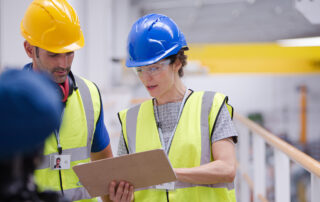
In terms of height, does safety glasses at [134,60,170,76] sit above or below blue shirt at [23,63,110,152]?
above

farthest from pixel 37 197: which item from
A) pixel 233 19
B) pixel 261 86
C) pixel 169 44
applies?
pixel 233 19

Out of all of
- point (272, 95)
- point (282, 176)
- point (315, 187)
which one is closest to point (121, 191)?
point (315, 187)

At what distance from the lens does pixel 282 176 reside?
187cm

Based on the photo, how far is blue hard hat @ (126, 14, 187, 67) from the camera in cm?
149

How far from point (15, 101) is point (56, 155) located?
38.2 inches

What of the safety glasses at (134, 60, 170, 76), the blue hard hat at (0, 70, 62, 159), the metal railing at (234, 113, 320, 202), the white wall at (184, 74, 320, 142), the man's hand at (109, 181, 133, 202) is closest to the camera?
the blue hard hat at (0, 70, 62, 159)

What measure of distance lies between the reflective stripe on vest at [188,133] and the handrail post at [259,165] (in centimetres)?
115

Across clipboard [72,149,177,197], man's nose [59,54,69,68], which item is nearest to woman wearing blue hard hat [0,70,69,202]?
clipboard [72,149,177,197]

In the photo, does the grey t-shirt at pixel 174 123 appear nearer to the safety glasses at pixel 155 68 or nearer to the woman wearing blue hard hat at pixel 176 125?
the woman wearing blue hard hat at pixel 176 125

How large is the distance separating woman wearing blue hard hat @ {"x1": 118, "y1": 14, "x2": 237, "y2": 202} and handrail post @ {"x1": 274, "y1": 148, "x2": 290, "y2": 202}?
19.7 inches

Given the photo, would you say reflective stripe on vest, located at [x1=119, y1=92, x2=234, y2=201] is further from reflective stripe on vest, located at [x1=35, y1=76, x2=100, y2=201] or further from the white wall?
the white wall

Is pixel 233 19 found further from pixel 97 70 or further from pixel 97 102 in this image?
pixel 97 102

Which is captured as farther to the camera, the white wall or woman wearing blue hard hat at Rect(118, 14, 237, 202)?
the white wall

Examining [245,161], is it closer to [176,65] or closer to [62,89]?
[176,65]
